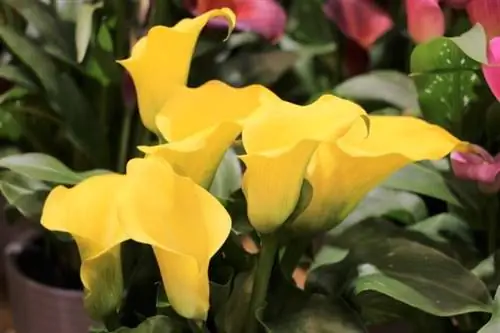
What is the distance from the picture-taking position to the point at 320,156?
1.42ft

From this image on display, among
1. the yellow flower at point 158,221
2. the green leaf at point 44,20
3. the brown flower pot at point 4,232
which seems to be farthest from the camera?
the brown flower pot at point 4,232

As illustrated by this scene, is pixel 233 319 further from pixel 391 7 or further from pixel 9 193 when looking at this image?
pixel 391 7

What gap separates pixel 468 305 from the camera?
46 centimetres

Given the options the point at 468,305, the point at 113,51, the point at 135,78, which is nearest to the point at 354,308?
the point at 468,305

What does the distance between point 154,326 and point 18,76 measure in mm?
244

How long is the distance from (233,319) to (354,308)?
0.22 feet

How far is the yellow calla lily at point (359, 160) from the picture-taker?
43cm

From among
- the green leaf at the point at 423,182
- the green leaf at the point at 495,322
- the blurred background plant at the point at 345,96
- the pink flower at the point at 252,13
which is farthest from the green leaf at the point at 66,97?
the green leaf at the point at 495,322

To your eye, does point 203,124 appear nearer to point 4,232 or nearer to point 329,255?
point 329,255

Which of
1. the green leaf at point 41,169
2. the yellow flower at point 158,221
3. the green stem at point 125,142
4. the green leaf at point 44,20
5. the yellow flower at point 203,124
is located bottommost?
the green stem at point 125,142

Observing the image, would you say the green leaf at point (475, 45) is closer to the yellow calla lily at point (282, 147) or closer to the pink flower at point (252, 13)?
the yellow calla lily at point (282, 147)

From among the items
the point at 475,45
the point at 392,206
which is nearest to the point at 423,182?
the point at 392,206

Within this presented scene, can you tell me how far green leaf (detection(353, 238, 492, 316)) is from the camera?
46 cm

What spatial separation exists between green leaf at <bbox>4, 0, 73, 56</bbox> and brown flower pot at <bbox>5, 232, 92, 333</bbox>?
16 cm
